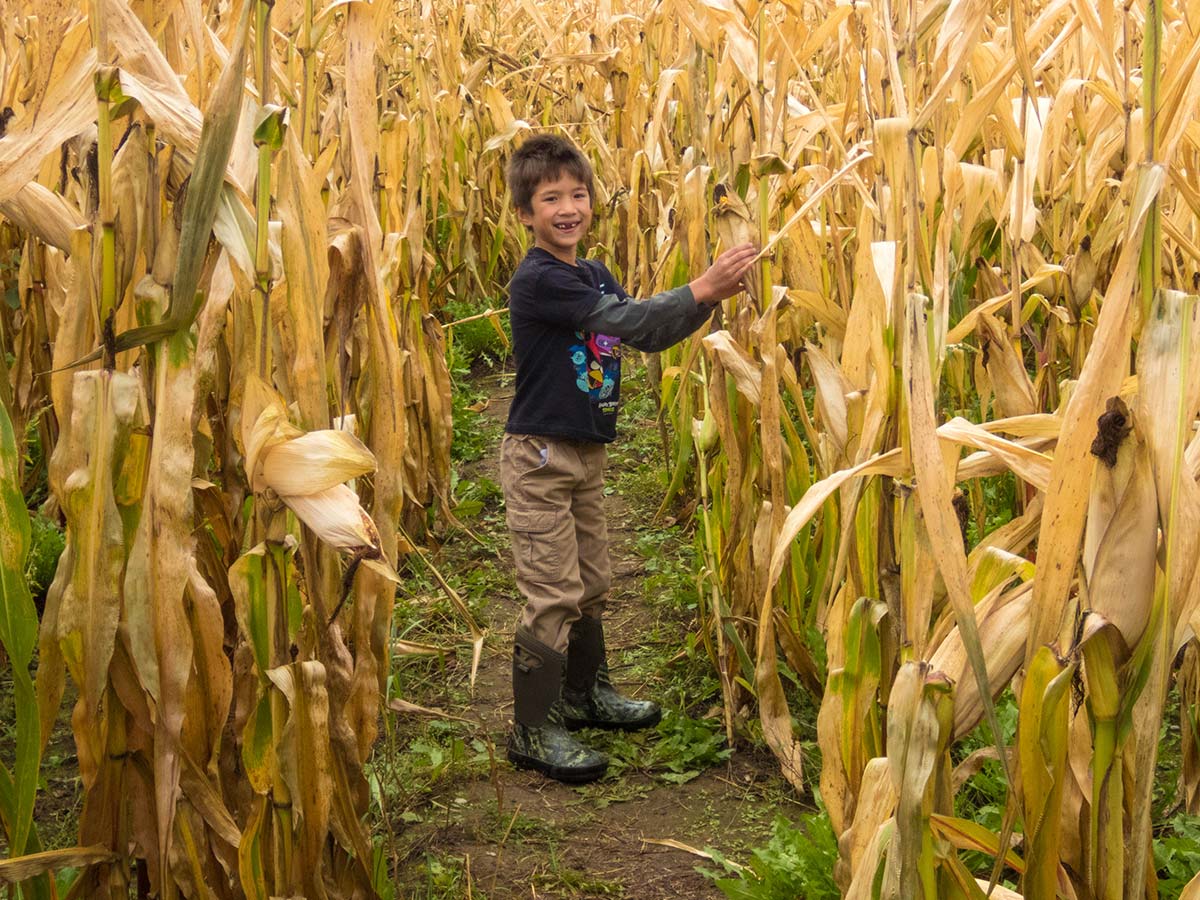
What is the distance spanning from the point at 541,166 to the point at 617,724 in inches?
48.6

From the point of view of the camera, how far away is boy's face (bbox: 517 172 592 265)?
257cm

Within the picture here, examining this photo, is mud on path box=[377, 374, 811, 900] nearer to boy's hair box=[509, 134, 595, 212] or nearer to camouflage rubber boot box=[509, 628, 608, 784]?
camouflage rubber boot box=[509, 628, 608, 784]

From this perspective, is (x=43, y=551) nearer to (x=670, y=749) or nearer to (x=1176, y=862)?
(x=670, y=749)

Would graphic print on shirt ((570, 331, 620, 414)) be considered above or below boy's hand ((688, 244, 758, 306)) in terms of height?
below

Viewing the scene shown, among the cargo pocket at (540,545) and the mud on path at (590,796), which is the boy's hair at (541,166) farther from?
the mud on path at (590,796)

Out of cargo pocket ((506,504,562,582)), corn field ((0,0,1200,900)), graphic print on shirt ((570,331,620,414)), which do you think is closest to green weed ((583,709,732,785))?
corn field ((0,0,1200,900))

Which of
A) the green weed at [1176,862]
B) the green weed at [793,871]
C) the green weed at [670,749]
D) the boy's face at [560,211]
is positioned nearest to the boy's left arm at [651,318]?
the boy's face at [560,211]

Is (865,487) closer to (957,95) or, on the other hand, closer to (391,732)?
(391,732)

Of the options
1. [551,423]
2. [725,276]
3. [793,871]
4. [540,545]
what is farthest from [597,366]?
[793,871]

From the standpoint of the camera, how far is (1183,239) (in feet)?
4.58

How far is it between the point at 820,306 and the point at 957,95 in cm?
117

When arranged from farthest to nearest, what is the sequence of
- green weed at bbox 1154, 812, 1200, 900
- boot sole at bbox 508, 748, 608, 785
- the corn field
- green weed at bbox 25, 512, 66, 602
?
green weed at bbox 25, 512, 66, 602, boot sole at bbox 508, 748, 608, 785, green weed at bbox 1154, 812, 1200, 900, the corn field

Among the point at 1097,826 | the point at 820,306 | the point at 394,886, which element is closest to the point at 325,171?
the point at 820,306

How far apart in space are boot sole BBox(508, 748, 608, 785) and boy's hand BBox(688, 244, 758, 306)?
0.99 meters
